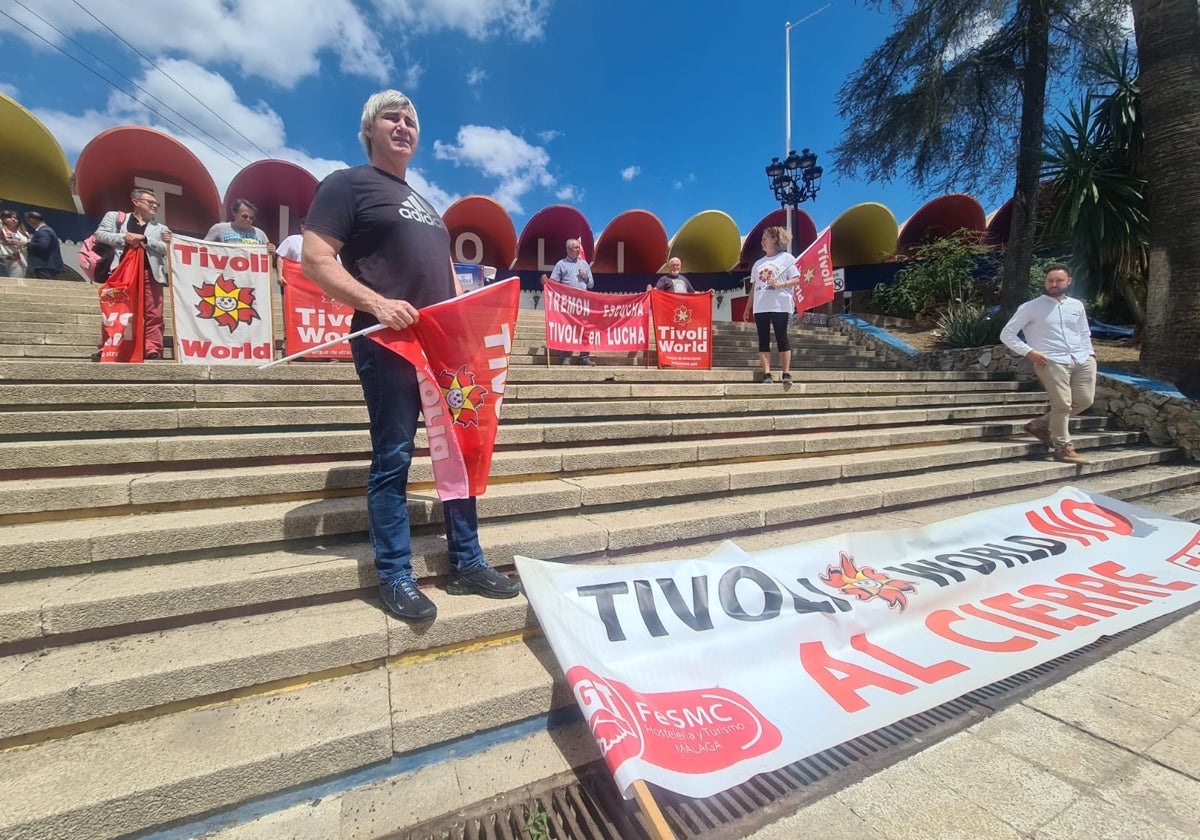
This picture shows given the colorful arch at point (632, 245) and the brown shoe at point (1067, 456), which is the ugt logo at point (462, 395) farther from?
the colorful arch at point (632, 245)

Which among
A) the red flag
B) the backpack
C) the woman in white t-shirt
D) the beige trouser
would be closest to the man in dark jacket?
the backpack

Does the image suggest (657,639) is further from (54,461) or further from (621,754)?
(54,461)

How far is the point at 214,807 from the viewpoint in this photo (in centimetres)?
146

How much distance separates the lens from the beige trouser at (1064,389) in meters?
5.29

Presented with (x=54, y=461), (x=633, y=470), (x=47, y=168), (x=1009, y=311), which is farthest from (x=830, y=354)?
(x=47, y=168)

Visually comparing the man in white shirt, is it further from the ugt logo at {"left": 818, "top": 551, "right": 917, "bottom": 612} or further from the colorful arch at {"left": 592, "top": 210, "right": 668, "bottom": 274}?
the colorful arch at {"left": 592, "top": 210, "right": 668, "bottom": 274}

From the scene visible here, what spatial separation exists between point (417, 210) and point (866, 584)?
2.76 metres

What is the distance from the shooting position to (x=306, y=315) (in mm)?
5555

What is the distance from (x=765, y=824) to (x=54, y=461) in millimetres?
3465

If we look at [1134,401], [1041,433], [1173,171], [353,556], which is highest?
[1173,171]

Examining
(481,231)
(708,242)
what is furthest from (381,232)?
(708,242)

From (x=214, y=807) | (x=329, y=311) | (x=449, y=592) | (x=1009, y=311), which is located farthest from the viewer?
(x=1009, y=311)

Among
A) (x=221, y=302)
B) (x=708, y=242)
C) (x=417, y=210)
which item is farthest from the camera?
(x=708, y=242)

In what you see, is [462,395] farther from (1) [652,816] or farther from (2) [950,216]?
(2) [950,216]
